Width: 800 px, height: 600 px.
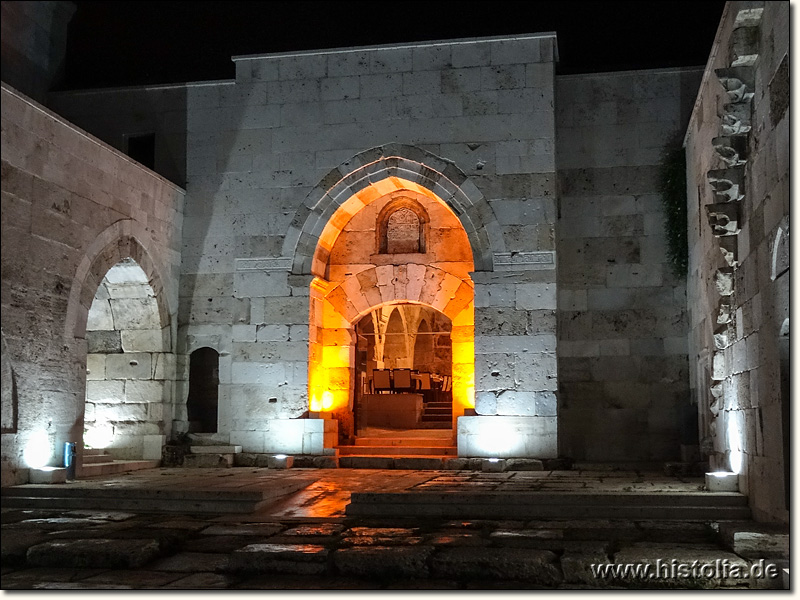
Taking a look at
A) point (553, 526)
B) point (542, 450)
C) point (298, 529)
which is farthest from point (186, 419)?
point (553, 526)

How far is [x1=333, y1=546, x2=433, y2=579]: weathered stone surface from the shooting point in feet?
17.1

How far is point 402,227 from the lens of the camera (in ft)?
41.9

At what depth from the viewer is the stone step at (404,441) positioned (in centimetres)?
1252

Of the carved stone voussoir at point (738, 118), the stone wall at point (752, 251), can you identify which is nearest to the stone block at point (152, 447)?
the stone wall at point (752, 251)

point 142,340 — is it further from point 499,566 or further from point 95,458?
point 499,566

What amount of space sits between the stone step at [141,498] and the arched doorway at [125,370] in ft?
10.3

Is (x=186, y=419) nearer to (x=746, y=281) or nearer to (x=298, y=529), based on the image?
(x=298, y=529)

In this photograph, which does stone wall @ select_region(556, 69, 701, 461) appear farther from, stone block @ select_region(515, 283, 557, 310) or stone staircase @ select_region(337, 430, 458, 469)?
stone staircase @ select_region(337, 430, 458, 469)

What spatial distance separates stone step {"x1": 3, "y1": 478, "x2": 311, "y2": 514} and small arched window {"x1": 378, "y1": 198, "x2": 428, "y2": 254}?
5.14 meters

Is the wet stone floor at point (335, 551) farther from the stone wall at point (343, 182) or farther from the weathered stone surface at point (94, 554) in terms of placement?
the stone wall at point (343, 182)

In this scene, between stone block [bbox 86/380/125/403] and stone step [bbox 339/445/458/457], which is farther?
stone step [bbox 339/445/458/457]

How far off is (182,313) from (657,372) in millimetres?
6463

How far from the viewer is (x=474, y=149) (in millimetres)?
11625

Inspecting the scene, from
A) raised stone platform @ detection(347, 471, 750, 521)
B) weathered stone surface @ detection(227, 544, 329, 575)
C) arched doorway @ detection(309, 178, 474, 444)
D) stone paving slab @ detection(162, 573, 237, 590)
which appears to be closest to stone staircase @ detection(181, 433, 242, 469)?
arched doorway @ detection(309, 178, 474, 444)
